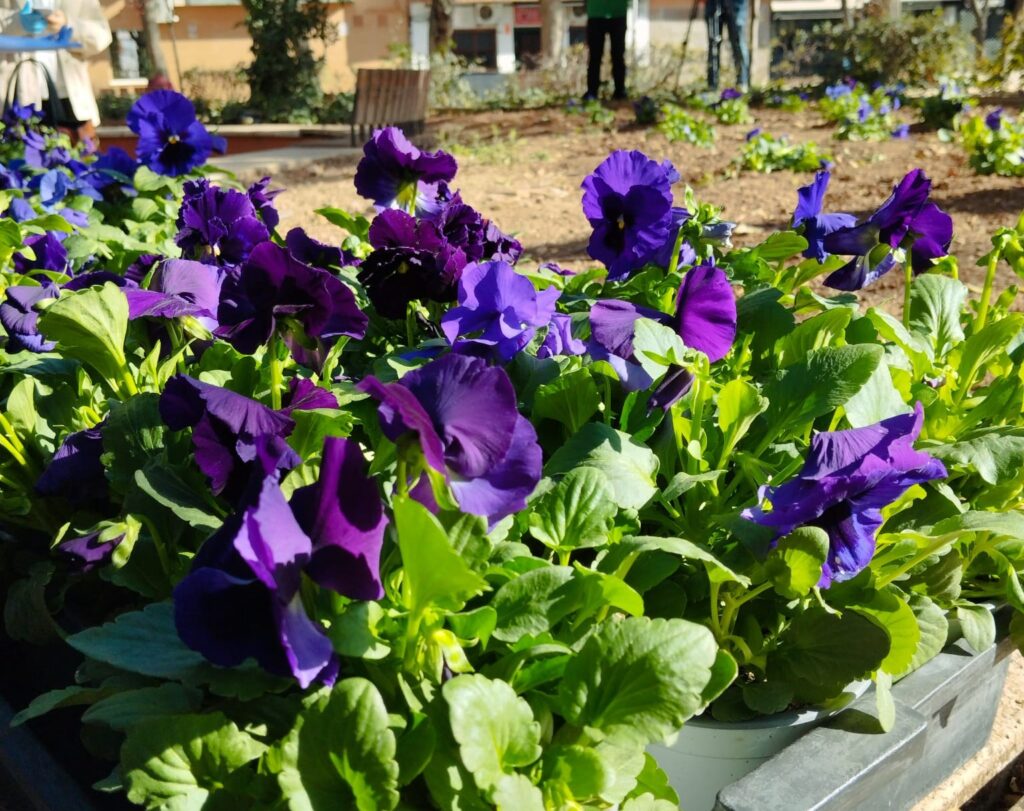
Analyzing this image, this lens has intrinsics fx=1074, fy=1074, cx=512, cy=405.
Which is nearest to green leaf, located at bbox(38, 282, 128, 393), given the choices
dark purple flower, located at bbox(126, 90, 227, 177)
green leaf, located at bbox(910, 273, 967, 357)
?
green leaf, located at bbox(910, 273, 967, 357)

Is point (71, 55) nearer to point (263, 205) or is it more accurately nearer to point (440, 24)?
point (263, 205)

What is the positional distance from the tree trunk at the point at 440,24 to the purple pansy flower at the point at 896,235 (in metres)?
17.8

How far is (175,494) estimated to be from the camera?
3.90 ft

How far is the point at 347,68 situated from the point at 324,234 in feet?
73.8

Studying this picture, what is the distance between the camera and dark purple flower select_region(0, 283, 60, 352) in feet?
5.64

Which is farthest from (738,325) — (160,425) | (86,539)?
(86,539)

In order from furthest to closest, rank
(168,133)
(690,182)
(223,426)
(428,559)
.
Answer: (690,182) → (168,133) → (223,426) → (428,559)

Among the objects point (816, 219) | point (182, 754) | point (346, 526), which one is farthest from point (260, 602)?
point (816, 219)

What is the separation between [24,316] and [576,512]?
3.45 ft

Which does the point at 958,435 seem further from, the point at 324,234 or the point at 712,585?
the point at 324,234

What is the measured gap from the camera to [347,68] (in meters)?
27.0

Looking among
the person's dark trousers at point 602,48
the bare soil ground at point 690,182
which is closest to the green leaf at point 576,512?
the bare soil ground at point 690,182

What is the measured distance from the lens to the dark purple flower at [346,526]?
90 centimetres

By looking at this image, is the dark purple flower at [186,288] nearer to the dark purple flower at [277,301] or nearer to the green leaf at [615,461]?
the dark purple flower at [277,301]
